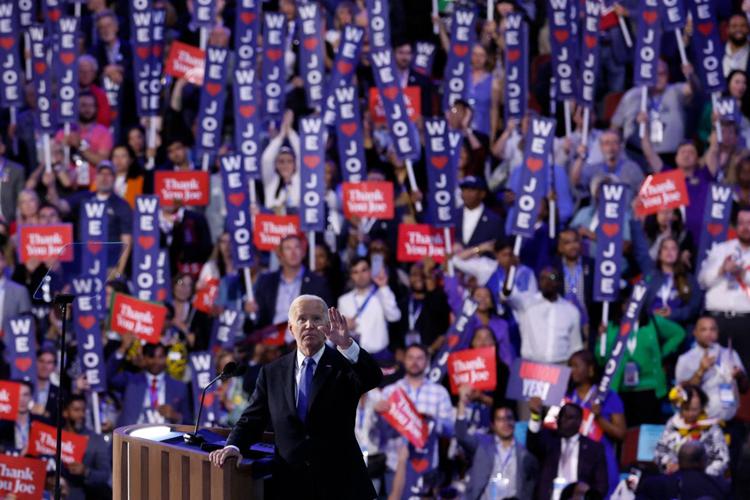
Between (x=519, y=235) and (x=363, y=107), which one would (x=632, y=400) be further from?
(x=363, y=107)

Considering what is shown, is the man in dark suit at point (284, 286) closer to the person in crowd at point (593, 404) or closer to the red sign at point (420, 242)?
the red sign at point (420, 242)

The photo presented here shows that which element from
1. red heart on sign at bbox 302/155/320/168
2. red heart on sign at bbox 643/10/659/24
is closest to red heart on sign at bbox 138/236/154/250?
red heart on sign at bbox 302/155/320/168

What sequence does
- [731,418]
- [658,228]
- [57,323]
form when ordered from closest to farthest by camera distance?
[731,418], [658,228], [57,323]

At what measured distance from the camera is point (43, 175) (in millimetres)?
11008

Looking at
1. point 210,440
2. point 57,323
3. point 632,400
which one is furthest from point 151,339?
point 210,440

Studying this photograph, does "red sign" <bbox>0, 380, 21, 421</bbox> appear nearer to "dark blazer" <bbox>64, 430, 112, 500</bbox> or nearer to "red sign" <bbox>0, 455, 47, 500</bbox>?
"red sign" <bbox>0, 455, 47, 500</bbox>

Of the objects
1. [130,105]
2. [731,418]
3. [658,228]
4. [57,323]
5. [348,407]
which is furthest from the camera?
[130,105]

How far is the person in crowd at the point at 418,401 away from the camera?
9.30 m

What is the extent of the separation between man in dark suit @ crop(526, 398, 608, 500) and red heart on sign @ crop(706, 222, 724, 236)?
1393 millimetres

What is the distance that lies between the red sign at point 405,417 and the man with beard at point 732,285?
1.88m

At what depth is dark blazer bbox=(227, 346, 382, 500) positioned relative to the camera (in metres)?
4.68

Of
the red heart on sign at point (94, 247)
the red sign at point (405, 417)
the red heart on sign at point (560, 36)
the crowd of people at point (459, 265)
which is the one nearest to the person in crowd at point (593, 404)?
the crowd of people at point (459, 265)

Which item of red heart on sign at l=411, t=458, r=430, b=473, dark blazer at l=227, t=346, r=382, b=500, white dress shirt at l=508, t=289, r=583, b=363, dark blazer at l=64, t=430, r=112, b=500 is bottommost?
dark blazer at l=64, t=430, r=112, b=500

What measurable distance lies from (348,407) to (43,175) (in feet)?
22.2
